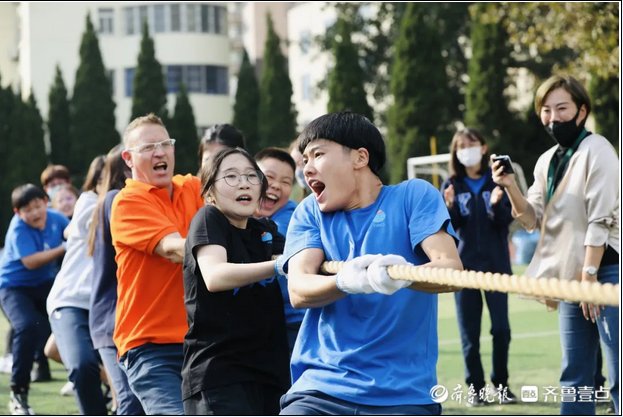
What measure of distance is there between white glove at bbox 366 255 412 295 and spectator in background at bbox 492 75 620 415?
103 inches

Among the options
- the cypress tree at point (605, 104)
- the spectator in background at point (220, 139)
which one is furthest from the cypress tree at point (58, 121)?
the spectator in background at point (220, 139)

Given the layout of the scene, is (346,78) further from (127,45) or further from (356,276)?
(356,276)

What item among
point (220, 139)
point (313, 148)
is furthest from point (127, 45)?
point (313, 148)

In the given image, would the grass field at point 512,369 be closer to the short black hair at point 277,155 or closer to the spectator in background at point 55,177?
the spectator in background at point 55,177

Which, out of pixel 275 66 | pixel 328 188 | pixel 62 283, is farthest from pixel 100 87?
pixel 328 188

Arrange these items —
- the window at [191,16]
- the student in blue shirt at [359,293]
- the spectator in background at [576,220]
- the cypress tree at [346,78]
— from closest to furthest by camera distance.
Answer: the student in blue shirt at [359,293]
the spectator in background at [576,220]
the cypress tree at [346,78]
the window at [191,16]

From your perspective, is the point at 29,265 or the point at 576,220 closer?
the point at 576,220

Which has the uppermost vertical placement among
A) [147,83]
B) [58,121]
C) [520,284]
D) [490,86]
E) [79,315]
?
[147,83]

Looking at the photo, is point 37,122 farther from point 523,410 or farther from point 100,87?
point 523,410

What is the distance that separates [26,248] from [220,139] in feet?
11.7

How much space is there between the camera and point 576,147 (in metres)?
6.15

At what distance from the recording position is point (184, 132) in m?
45.3

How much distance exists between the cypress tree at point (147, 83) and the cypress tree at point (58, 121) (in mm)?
3274

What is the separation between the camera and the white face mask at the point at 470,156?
28.2 ft
